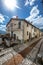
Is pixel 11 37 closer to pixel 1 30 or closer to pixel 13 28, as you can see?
pixel 13 28

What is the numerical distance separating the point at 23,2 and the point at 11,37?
219cm

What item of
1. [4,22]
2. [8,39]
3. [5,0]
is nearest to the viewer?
[5,0]

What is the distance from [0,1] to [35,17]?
2.19 metres

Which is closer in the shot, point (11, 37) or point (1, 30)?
point (1, 30)

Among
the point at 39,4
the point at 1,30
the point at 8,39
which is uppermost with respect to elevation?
the point at 39,4

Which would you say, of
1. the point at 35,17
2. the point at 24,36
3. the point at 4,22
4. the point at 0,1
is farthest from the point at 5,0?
the point at 24,36

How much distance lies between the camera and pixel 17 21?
21.4 ft

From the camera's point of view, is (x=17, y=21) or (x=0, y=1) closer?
(x=0, y=1)

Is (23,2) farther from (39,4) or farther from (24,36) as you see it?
(24,36)

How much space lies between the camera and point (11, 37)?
629 cm

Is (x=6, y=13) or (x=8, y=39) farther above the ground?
(x=6, y=13)

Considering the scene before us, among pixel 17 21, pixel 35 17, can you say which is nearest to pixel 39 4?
pixel 35 17

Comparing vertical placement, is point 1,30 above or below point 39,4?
below

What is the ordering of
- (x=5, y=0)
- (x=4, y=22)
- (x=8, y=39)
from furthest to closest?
(x=8, y=39) < (x=4, y=22) < (x=5, y=0)
